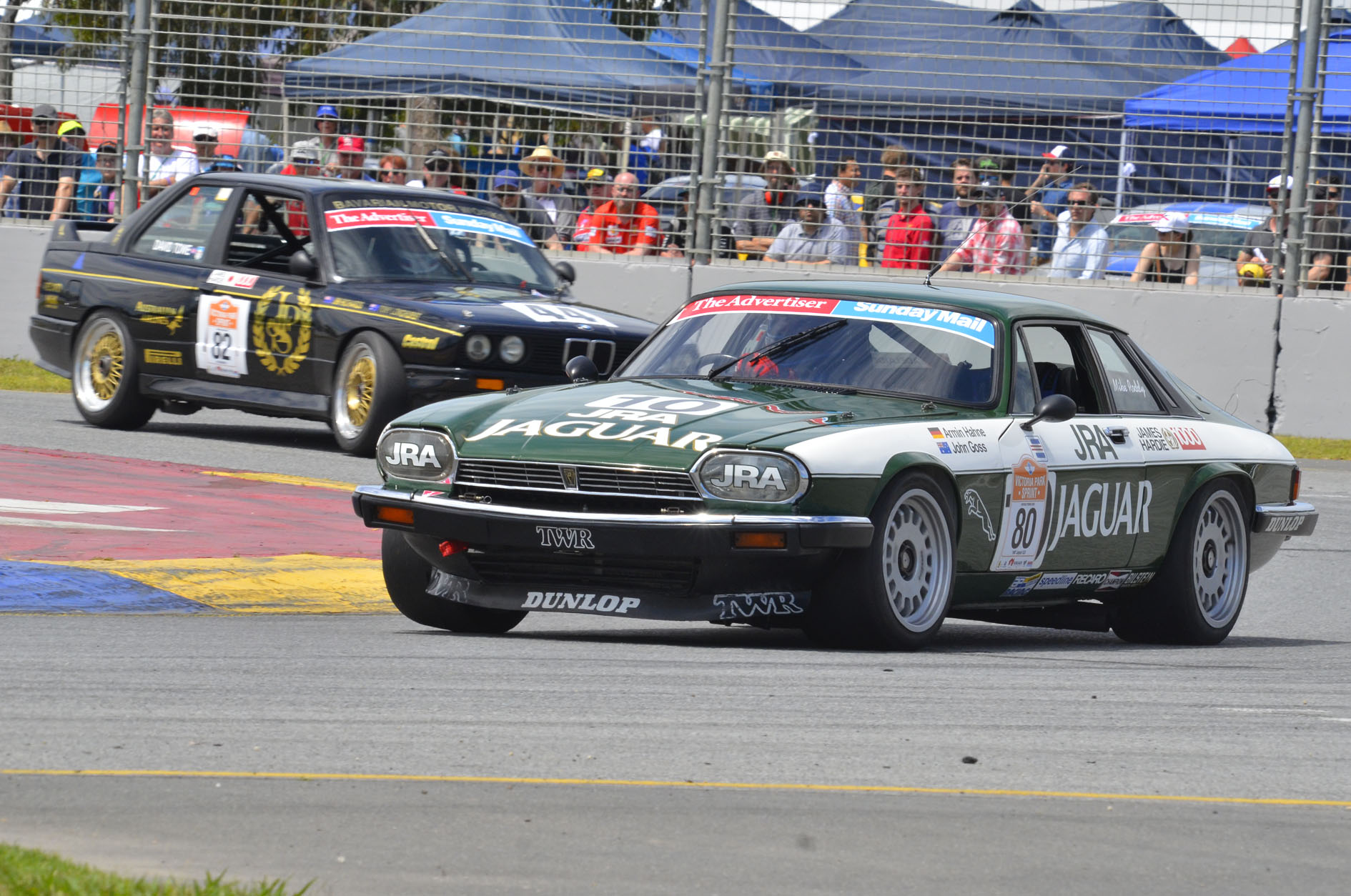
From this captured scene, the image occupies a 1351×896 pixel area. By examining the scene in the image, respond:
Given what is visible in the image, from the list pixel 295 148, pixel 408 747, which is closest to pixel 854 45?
pixel 295 148

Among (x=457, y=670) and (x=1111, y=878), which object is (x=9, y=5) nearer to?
(x=457, y=670)

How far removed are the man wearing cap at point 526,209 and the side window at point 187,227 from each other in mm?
4253

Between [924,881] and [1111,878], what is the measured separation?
370 millimetres

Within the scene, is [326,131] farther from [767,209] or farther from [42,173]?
[767,209]

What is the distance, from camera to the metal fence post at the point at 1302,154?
634 inches

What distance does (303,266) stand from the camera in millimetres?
12836

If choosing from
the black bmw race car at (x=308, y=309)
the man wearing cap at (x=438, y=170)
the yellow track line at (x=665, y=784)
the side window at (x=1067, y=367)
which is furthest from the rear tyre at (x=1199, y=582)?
the man wearing cap at (x=438, y=170)

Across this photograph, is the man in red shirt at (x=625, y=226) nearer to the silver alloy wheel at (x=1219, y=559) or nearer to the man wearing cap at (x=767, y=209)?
the man wearing cap at (x=767, y=209)

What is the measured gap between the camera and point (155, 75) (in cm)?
1914

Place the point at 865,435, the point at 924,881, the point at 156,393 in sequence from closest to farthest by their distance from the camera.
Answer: the point at 924,881 < the point at 865,435 < the point at 156,393

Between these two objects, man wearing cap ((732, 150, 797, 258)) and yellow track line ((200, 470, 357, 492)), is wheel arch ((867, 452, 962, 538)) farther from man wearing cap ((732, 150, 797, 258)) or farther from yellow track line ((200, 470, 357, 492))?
man wearing cap ((732, 150, 797, 258))

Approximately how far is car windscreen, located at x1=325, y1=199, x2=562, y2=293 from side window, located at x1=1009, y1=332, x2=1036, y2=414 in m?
6.22

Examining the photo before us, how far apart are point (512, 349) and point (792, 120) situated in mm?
5796

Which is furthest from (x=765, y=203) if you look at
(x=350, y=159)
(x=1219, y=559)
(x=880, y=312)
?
(x=880, y=312)
